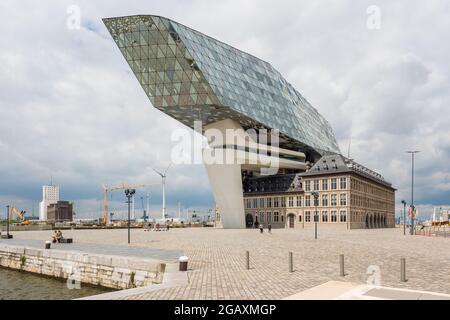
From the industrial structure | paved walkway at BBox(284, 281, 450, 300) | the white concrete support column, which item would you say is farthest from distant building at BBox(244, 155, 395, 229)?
paved walkway at BBox(284, 281, 450, 300)

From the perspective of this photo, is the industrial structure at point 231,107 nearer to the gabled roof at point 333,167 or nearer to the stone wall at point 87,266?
the gabled roof at point 333,167

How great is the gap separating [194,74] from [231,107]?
30.6 ft

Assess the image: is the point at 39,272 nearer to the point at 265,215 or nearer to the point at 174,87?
the point at 174,87

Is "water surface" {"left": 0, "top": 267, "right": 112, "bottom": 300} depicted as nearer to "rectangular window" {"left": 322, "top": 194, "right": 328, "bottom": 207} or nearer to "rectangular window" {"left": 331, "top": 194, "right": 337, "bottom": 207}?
"rectangular window" {"left": 331, "top": 194, "right": 337, "bottom": 207}

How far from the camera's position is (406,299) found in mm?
12031

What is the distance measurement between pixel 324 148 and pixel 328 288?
10595 centimetres

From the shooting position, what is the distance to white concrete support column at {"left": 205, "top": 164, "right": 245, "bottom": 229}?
80438 millimetres

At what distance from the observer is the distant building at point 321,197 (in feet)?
296

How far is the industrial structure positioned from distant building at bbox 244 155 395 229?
352 mm

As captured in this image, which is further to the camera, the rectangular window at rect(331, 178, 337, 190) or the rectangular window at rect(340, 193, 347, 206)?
the rectangular window at rect(331, 178, 337, 190)

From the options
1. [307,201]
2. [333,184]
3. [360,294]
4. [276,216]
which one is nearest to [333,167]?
[333,184]

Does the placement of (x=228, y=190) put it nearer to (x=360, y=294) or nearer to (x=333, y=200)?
(x=333, y=200)

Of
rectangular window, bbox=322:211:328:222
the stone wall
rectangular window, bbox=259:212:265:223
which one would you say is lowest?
rectangular window, bbox=259:212:265:223
